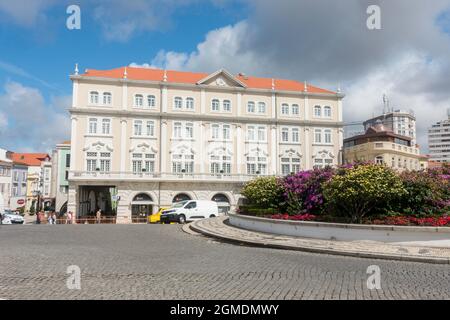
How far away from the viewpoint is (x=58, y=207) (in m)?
57.1

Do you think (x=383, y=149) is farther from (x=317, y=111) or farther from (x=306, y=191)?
(x=306, y=191)


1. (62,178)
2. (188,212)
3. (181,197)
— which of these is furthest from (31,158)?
(188,212)

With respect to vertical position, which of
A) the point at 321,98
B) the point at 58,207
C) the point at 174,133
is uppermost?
the point at 321,98

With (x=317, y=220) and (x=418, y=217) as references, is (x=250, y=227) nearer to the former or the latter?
(x=317, y=220)

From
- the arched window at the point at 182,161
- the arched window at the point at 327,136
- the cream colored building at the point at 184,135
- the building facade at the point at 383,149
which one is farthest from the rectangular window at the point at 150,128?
the building facade at the point at 383,149

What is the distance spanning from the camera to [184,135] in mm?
48406

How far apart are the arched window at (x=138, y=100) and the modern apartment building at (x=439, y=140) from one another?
560ft

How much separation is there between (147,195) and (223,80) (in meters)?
18.2

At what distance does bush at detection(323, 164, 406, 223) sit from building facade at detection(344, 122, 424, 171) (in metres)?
32.7

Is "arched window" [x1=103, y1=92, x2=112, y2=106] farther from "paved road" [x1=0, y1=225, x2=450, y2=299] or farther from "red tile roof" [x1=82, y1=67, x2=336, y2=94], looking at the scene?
"paved road" [x1=0, y1=225, x2=450, y2=299]

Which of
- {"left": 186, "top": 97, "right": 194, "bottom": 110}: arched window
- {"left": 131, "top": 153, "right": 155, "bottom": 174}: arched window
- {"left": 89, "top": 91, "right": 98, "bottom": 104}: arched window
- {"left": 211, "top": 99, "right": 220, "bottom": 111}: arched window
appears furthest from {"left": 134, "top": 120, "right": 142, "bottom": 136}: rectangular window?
{"left": 211, "top": 99, "right": 220, "bottom": 111}: arched window
